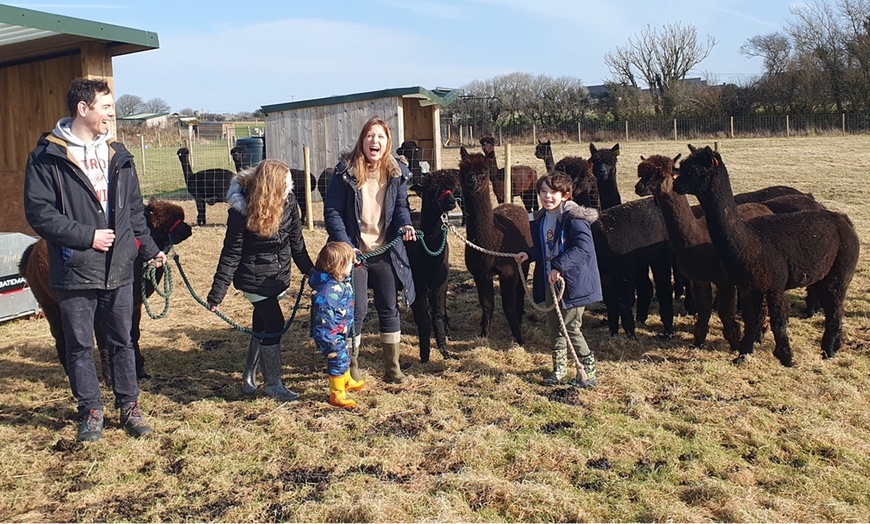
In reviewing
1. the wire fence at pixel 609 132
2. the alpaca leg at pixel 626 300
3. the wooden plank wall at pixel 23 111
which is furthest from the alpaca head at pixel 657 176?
the wire fence at pixel 609 132

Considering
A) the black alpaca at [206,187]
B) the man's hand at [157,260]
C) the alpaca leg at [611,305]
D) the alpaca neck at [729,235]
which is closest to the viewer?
the man's hand at [157,260]

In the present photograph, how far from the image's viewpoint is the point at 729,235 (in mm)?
5215

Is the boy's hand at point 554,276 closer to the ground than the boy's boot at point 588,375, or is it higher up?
higher up

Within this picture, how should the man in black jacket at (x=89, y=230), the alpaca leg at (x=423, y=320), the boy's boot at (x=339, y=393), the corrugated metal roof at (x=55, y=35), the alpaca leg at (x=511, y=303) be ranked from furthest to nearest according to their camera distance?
the corrugated metal roof at (x=55, y=35) < the alpaca leg at (x=511, y=303) < the alpaca leg at (x=423, y=320) < the boy's boot at (x=339, y=393) < the man in black jacket at (x=89, y=230)

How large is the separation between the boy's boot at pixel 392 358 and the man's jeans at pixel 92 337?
1672mm

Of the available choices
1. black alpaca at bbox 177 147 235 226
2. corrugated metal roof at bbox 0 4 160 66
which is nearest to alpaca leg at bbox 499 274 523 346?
corrugated metal roof at bbox 0 4 160 66

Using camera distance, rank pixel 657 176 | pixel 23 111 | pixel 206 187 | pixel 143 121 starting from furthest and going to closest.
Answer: pixel 143 121, pixel 206 187, pixel 23 111, pixel 657 176

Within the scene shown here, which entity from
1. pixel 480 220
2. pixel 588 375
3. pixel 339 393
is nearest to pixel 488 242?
pixel 480 220

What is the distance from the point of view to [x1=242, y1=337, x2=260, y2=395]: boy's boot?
15.8 feet

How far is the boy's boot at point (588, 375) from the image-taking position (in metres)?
4.83

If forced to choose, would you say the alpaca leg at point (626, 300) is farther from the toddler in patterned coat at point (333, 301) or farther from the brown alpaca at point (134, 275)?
the brown alpaca at point (134, 275)

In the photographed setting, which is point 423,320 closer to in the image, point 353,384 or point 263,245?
point 353,384

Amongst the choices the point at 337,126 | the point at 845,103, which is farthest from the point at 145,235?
the point at 845,103

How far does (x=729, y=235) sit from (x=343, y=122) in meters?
10.9
